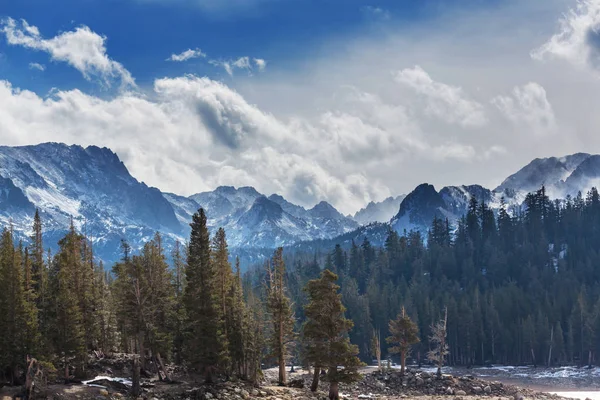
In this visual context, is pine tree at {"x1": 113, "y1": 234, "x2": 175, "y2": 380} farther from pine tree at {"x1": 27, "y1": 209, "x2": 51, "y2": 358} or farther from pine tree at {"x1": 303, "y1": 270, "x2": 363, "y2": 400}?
pine tree at {"x1": 303, "y1": 270, "x2": 363, "y2": 400}

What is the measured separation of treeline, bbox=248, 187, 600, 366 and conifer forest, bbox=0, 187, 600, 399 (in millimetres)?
461

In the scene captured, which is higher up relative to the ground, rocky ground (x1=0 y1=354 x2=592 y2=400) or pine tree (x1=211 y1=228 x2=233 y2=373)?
pine tree (x1=211 y1=228 x2=233 y2=373)

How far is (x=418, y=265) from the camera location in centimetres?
17712

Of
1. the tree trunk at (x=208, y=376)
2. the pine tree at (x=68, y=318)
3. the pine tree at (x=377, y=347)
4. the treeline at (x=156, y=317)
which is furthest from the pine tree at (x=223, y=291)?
the pine tree at (x=377, y=347)

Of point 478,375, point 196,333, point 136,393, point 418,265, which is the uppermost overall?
point 418,265

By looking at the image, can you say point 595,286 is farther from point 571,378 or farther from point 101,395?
point 101,395

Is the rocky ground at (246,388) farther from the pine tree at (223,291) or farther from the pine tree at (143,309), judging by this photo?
the pine tree at (143,309)

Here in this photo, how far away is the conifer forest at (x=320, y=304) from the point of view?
51625 mm

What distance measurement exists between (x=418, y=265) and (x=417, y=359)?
5218 cm

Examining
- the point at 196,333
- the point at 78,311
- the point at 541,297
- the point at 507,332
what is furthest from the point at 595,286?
the point at 78,311

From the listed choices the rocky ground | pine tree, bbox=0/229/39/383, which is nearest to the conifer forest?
pine tree, bbox=0/229/39/383

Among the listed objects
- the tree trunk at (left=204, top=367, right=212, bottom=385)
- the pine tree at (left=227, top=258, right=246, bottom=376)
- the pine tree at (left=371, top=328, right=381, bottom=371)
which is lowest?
the pine tree at (left=371, top=328, right=381, bottom=371)

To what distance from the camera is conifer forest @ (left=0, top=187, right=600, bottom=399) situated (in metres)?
51.6

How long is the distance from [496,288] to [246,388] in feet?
375
